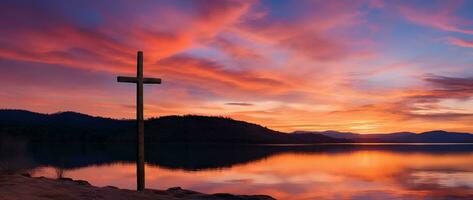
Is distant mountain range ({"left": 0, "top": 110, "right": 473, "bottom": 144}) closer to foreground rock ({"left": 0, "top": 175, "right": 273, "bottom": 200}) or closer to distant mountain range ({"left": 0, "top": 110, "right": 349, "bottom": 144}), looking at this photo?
distant mountain range ({"left": 0, "top": 110, "right": 349, "bottom": 144})

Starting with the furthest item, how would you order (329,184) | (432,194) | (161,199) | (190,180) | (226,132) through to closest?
(226,132) → (190,180) → (329,184) → (432,194) → (161,199)

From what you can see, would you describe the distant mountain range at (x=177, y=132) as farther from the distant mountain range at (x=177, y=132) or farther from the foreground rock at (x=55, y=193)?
the foreground rock at (x=55, y=193)

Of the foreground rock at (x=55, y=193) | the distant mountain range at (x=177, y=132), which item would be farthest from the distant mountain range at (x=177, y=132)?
the foreground rock at (x=55, y=193)

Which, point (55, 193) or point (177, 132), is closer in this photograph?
point (55, 193)

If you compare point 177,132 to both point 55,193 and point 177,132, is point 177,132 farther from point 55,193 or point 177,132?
point 55,193

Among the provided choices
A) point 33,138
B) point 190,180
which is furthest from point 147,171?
point 33,138

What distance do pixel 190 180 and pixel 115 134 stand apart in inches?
5456

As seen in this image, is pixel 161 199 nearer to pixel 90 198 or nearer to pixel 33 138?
pixel 90 198

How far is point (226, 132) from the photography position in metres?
175

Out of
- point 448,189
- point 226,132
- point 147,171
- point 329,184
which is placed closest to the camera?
point 448,189

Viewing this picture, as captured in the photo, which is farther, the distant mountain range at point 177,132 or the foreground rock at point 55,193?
the distant mountain range at point 177,132

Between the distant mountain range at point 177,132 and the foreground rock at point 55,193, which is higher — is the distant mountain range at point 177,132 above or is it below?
above

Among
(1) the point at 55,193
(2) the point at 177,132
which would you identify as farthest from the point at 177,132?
(1) the point at 55,193

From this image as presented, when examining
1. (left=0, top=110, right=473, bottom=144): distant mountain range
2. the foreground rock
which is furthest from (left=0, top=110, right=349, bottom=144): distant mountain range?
the foreground rock
